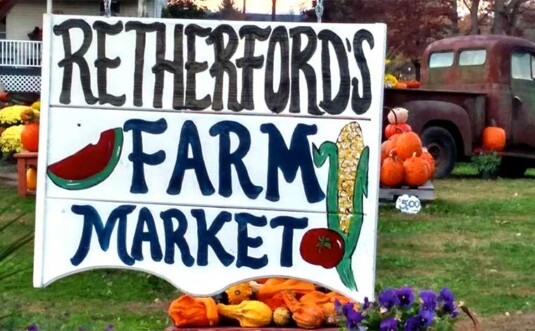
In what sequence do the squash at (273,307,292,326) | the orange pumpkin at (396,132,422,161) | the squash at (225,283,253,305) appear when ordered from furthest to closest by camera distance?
1. the orange pumpkin at (396,132,422,161)
2. the squash at (225,283,253,305)
3. the squash at (273,307,292,326)

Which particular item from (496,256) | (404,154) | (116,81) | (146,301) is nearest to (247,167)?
(116,81)

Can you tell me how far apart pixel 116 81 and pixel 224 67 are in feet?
1.53

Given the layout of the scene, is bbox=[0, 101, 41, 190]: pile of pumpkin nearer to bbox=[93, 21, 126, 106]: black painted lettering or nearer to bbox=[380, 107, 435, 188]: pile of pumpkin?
bbox=[380, 107, 435, 188]: pile of pumpkin

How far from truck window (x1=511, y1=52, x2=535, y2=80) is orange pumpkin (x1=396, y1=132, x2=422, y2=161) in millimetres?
5440

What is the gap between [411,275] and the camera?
26.5ft

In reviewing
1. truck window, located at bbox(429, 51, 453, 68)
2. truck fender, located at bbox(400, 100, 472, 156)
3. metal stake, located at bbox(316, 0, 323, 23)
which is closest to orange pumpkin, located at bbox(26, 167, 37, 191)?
truck fender, located at bbox(400, 100, 472, 156)

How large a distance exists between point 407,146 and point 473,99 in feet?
15.5

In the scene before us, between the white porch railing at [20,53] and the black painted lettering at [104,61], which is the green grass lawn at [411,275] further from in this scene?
the white porch railing at [20,53]

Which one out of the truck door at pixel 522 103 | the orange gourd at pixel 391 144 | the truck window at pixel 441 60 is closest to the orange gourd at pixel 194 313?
the orange gourd at pixel 391 144

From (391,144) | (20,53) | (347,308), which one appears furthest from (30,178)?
(20,53)

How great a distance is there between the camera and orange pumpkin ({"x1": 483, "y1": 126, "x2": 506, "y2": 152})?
16.7m

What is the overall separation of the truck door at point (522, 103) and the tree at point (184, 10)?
1303 cm

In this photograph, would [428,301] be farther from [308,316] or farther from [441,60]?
[441,60]

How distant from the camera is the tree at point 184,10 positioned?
2973 cm
